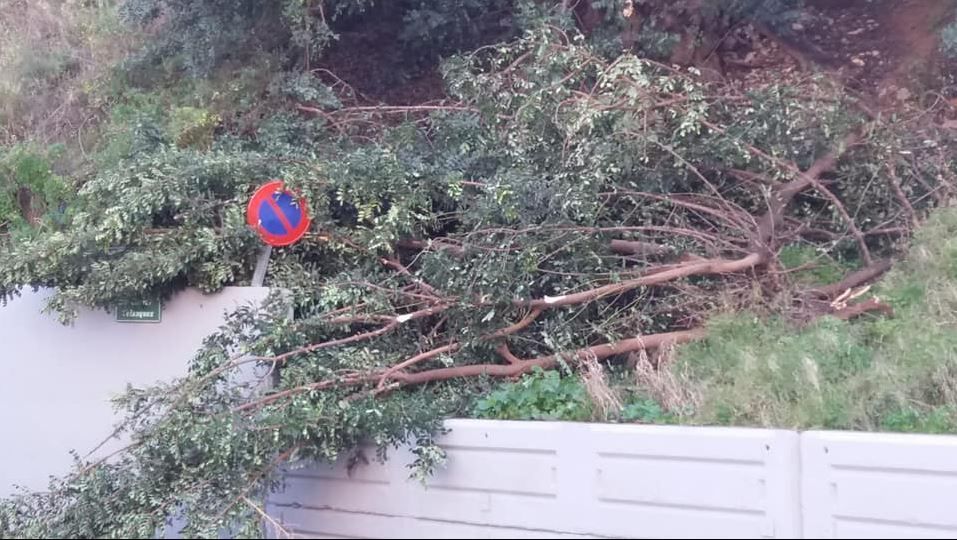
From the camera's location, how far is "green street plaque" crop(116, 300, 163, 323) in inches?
307

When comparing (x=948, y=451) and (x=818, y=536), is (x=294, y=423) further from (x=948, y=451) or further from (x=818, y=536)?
(x=948, y=451)

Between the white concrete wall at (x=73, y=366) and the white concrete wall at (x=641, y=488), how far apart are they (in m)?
1.74

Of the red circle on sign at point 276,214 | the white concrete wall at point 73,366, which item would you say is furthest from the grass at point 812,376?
the white concrete wall at point 73,366

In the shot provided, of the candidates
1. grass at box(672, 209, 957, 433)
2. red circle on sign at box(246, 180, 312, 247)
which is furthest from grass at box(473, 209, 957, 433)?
red circle on sign at box(246, 180, 312, 247)

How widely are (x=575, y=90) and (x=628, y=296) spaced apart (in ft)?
5.74

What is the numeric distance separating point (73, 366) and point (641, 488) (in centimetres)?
471

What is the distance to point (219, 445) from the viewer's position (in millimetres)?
5918

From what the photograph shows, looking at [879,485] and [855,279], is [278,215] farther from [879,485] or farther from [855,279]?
[879,485]

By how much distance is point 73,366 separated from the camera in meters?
8.10

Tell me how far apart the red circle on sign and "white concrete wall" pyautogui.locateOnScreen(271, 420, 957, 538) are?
1755 mm

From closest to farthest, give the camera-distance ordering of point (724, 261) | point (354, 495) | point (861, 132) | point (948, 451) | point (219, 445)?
point (948, 451), point (219, 445), point (354, 495), point (724, 261), point (861, 132)

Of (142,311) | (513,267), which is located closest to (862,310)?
(513,267)

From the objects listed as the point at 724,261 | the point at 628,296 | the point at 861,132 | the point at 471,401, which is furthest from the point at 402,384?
the point at 861,132

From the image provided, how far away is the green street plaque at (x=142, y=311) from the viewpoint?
7789 mm
